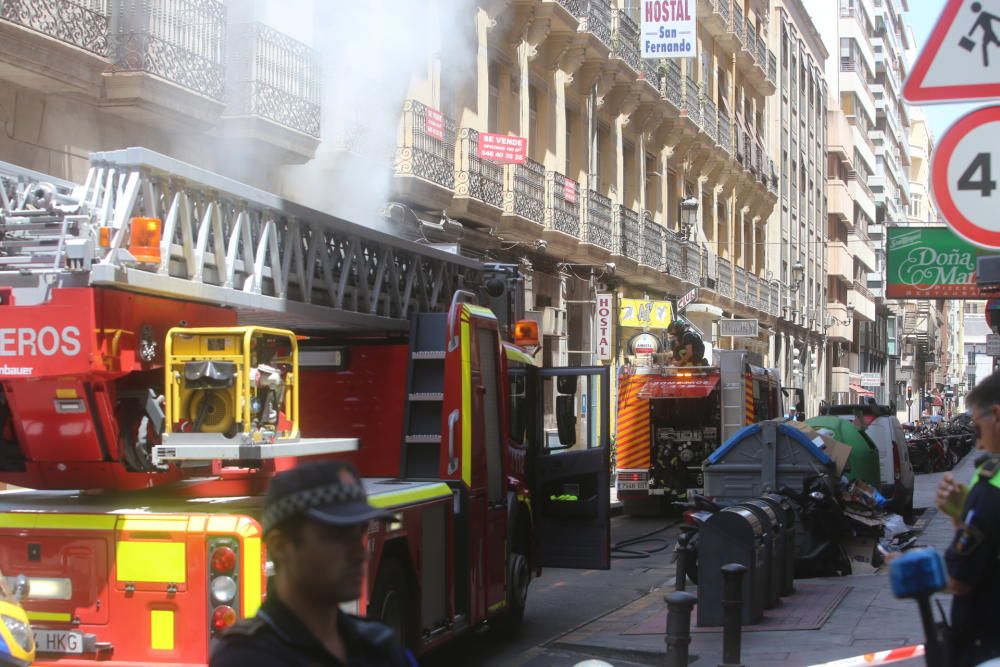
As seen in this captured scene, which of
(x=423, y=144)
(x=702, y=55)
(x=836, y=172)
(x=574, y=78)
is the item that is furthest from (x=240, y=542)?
(x=836, y=172)

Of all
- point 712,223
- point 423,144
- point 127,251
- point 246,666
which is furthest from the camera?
point 712,223

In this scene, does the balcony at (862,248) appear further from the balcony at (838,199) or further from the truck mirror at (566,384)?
the truck mirror at (566,384)

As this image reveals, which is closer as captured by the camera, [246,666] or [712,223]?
[246,666]

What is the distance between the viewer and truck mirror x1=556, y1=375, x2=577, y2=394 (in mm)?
10664

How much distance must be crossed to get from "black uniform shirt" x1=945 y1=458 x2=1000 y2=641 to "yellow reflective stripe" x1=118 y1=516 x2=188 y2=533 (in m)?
3.73

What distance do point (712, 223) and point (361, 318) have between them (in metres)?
34.9

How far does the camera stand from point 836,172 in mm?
67188

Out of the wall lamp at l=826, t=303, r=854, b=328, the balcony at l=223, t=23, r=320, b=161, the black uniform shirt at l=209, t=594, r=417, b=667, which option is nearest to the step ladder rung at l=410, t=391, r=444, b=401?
the black uniform shirt at l=209, t=594, r=417, b=667

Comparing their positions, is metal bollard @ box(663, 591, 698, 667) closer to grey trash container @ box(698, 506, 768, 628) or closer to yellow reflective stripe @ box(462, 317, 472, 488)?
yellow reflective stripe @ box(462, 317, 472, 488)

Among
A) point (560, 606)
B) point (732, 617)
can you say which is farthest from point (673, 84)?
point (732, 617)

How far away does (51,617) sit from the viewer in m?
6.67

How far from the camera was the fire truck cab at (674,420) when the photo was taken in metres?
21.1

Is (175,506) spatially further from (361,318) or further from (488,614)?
(488,614)

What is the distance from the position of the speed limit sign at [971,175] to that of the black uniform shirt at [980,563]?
2.55 feet
